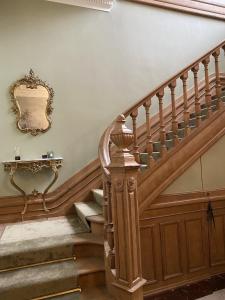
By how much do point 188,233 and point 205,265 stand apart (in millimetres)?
443

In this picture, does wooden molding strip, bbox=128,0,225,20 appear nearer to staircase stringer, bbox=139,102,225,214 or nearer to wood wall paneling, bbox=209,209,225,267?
staircase stringer, bbox=139,102,225,214

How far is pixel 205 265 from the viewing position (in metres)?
2.90

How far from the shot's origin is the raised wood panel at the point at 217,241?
2.95m

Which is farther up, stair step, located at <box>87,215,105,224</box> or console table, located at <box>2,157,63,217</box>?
console table, located at <box>2,157,63,217</box>

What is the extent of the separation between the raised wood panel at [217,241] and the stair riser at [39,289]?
1.69 metres

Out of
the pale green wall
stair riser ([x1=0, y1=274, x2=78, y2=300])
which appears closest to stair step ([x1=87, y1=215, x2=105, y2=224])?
stair riser ([x1=0, y1=274, x2=78, y2=300])

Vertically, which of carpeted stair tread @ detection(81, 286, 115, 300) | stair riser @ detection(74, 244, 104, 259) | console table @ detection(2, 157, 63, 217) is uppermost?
console table @ detection(2, 157, 63, 217)

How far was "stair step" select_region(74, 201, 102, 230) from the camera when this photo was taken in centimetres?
285

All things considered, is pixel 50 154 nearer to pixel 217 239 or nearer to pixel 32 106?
pixel 32 106

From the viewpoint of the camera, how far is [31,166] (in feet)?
11.0

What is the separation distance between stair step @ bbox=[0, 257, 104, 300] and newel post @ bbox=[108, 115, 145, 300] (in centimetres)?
41

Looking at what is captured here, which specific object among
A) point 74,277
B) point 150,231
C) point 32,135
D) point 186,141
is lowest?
point 74,277

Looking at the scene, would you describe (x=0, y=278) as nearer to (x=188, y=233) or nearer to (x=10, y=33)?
(x=188, y=233)

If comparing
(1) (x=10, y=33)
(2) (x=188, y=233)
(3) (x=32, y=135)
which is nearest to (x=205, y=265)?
(2) (x=188, y=233)
